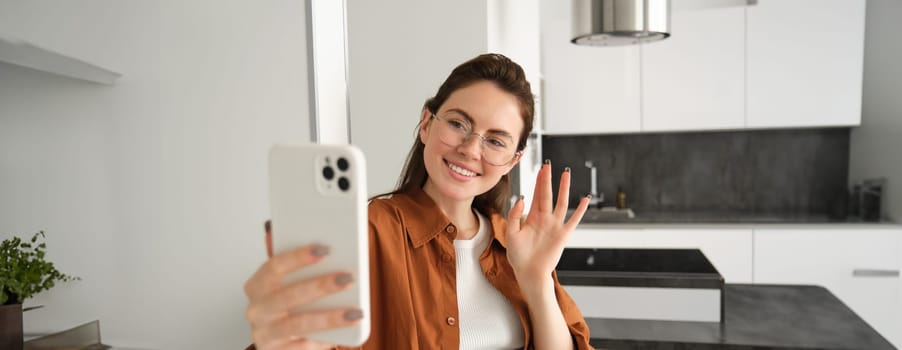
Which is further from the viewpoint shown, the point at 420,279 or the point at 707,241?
the point at 707,241

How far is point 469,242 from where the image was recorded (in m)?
1.11

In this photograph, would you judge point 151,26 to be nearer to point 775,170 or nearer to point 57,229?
point 57,229

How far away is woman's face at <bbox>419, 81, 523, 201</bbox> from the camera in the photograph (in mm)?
1002

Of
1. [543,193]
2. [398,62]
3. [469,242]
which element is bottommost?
[469,242]

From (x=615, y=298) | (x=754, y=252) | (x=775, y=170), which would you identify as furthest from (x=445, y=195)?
(x=775, y=170)

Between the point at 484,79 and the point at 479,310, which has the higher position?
the point at 484,79

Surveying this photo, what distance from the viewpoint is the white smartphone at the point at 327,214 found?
1.72 feet

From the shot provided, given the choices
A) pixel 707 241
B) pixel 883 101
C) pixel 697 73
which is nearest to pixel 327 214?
pixel 707 241

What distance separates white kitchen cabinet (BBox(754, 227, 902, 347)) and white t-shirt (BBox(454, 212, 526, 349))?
2.52m

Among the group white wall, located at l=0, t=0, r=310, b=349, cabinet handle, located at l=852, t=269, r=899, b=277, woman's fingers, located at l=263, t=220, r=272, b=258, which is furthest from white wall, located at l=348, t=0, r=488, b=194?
cabinet handle, located at l=852, t=269, r=899, b=277

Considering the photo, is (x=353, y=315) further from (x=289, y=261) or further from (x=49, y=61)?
(x=49, y=61)

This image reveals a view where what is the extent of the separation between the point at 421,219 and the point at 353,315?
518 millimetres

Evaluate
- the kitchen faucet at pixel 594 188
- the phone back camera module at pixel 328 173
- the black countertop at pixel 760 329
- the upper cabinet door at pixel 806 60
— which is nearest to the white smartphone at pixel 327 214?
the phone back camera module at pixel 328 173

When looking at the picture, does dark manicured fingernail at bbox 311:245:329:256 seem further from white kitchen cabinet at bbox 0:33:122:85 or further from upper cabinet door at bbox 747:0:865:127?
upper cabinet door at bbox 747:0:865:127
